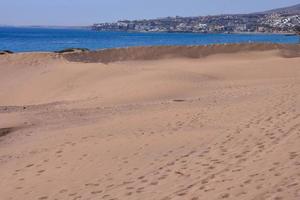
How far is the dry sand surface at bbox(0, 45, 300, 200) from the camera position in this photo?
684cm

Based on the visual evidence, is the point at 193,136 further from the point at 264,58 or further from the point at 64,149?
the point at 264,58

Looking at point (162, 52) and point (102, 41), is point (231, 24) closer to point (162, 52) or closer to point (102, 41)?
point (102, 41)

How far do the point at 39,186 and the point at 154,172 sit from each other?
5.05 ft

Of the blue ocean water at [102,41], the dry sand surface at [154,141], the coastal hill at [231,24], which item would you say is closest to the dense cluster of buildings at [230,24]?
the coastal hill at [231,24]

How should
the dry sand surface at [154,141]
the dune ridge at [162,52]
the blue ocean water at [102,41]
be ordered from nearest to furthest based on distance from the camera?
the dry sand surface at [154,141] < the dune ridge at [162,52] < the blue ocean water at [102,41]

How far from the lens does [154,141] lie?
9664 mm

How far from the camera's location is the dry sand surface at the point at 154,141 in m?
6.84

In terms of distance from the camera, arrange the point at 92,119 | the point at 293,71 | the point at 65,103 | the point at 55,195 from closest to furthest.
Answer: the point at 55,195 < the point at 92,119 < the point at 65,103 < the point at 293,71

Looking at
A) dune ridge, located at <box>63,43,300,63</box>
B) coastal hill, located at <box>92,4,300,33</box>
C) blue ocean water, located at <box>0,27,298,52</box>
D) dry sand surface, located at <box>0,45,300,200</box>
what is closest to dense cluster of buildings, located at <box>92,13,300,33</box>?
coastal hill, located at <box>92,4,300,33</box>

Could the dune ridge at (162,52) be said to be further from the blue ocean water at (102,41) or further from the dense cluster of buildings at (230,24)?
the dense cluster of buildings at (230,24)

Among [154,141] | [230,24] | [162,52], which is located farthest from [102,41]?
[230,24]

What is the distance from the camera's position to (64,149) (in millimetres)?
9859

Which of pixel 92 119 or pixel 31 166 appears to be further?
pixel 92 119

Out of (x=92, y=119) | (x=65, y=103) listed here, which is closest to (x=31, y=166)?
(x=92, y=119)
